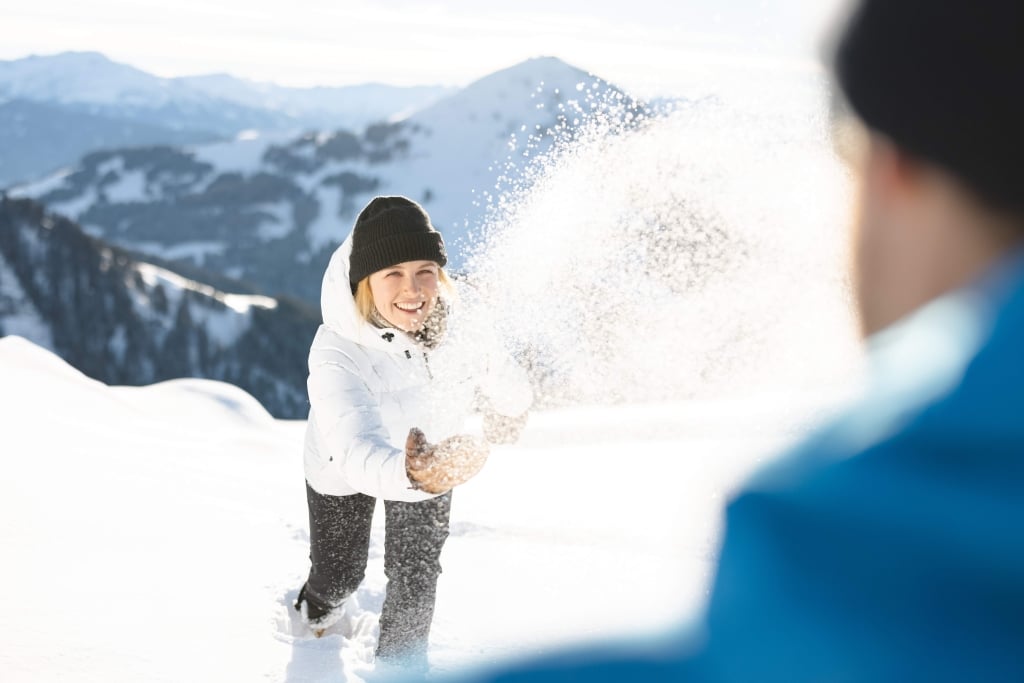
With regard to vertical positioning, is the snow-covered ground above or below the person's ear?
below

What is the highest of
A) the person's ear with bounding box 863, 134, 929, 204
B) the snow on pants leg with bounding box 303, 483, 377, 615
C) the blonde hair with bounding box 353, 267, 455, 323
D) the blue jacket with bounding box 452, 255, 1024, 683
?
the person's ear with bounding box 863, 134, 929, 204

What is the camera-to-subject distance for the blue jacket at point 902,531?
0.42 metres

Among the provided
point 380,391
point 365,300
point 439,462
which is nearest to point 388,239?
point 365,300

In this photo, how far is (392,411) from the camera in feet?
9.93

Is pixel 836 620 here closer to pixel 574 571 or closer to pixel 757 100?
pixel 574 571

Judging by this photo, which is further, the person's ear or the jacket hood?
the jacket hood

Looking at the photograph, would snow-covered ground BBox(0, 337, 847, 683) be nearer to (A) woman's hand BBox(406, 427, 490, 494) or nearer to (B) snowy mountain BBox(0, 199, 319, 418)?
(A) woman's hand BBox(406, 427, 490, 494)

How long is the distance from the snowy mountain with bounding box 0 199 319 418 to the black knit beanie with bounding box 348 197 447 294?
81.8 m

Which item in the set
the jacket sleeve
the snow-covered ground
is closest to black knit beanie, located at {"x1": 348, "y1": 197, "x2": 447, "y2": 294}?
the jacket sleeve

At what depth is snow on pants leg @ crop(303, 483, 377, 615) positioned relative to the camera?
3.31 meters

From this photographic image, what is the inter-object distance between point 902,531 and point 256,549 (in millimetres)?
4277

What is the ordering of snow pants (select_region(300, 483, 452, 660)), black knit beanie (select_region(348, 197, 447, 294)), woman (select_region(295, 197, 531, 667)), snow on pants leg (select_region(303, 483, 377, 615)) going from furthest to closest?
snow on pants leg (select_region(303, 483, 377, 615))
snow pants (select_region(300, 483, 452, 660))
black knit beanie (select_region(348, 197, 447, 294))
woman (select_region(295, 197, 531, 667))

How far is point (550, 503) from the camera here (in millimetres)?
5613

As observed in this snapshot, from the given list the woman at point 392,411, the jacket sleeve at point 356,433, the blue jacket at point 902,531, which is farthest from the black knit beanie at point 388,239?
the blue jacket at point 902,531
